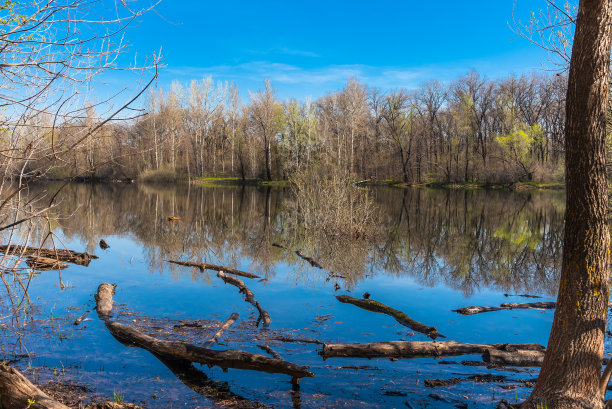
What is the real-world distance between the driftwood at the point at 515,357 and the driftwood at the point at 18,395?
5408 millimetres

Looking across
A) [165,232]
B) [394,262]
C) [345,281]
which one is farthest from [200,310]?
[165,232]

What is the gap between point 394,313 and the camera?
8828 mm

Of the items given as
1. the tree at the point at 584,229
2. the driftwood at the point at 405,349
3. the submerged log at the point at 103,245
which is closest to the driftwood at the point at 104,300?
the driftwood at the point at 405,349

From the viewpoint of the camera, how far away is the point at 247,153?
65.1m

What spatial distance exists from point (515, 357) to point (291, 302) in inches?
194

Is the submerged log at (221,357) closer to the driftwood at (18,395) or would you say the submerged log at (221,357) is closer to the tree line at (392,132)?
the driftwood at (18,395)

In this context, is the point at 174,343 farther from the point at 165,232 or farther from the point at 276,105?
the point at 276,105

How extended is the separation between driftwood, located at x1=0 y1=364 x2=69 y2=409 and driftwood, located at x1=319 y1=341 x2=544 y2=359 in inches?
143

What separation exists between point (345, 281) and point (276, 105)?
52816 mm

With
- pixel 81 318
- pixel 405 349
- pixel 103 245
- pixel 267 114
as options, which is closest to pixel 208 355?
pixel 405 349

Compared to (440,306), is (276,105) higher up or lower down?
higher up

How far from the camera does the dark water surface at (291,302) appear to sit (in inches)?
227

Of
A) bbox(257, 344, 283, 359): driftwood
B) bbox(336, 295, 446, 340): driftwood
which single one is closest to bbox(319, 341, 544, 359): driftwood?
bbox(257, 344, 283, 359): driftwood

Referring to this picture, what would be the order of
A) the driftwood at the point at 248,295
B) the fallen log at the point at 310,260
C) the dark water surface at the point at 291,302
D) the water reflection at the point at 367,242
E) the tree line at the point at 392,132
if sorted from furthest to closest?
the tree line at the point at 392,132
the fallen log at the point at 310,260
the water reflection at the point at 367,242
the driftwood at the point at 248,295
the dark water surface at the point at 291,302
